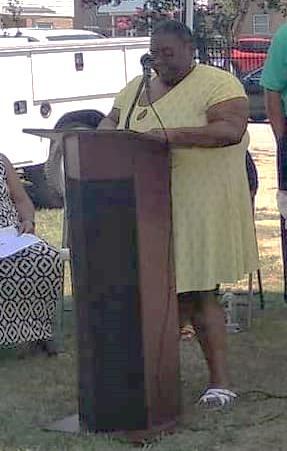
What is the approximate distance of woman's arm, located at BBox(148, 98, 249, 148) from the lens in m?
5.02

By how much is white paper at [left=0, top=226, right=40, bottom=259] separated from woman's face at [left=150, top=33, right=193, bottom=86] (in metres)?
1.59

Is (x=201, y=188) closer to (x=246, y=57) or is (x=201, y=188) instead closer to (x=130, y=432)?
(x=130, y=432)

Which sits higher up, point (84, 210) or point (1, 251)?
point (84, 210)

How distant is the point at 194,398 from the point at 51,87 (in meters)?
6.60

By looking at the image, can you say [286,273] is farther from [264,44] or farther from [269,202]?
[264,44]

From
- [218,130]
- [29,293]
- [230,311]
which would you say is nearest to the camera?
[218,130]

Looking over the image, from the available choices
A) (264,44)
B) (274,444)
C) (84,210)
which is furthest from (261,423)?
(264,44)

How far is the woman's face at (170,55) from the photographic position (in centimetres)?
511

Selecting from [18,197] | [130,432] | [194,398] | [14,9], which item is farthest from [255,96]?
[130,432]

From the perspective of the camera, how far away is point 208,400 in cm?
539

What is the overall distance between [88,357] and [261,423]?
0.84m

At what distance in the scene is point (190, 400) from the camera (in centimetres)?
553

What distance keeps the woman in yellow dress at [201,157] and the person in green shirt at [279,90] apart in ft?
2.40

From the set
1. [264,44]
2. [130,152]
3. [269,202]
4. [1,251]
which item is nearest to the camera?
[130,152]
